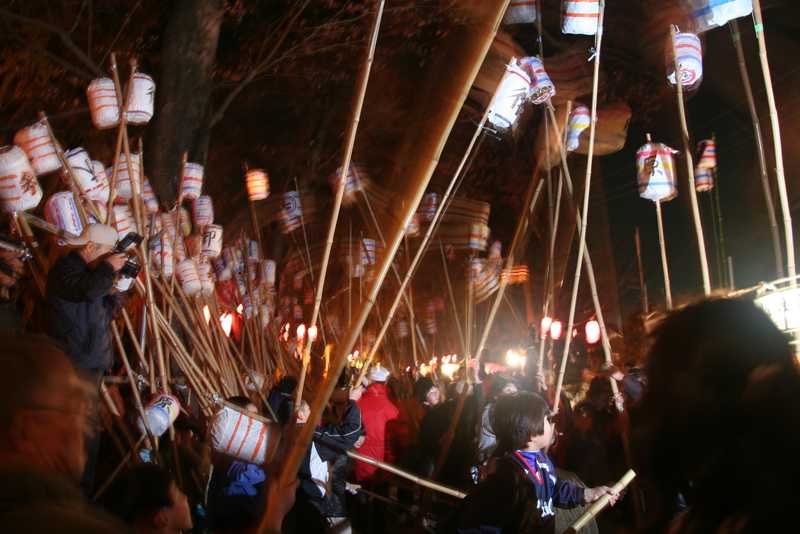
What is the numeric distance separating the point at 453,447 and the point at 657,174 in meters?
3.30

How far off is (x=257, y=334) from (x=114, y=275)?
16.5 feet

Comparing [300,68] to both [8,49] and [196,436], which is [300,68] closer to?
[8,49]

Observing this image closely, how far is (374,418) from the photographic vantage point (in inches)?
279

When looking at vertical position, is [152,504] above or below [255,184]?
below

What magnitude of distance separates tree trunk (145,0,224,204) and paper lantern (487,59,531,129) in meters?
4.18

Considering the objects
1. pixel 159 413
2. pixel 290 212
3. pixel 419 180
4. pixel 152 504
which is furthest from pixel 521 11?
pixel 290 212

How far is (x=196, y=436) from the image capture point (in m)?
5.61

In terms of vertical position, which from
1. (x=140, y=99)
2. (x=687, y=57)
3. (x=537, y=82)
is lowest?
(x=140, y=99)

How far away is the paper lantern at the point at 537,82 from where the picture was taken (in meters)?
6.52

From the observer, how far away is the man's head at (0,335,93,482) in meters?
1.27

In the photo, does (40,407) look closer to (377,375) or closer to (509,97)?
(509,97)

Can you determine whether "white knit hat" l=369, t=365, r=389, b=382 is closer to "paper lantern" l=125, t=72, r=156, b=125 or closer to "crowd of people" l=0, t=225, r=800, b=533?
"crowd of people" l=0, t=225, r=800, b=533

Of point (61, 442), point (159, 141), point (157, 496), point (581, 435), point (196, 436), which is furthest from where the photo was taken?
point (159, 141)

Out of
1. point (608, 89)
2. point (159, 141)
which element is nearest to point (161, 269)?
point (159, 141)
